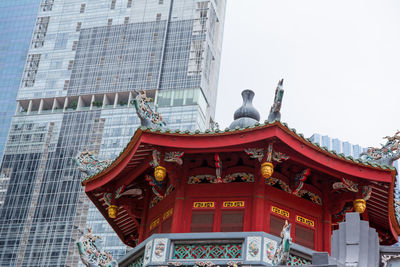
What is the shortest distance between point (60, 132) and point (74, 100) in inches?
289

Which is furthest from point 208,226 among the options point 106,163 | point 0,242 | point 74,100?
point 74,100

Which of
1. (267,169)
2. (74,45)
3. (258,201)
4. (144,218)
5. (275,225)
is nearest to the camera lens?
(267,169)

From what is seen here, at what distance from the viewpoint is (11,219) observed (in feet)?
355

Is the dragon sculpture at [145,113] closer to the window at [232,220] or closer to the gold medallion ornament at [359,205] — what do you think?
the window at [232,220]

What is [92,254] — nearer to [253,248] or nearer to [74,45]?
[253,248]

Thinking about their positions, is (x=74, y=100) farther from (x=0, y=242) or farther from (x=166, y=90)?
(x=0, y=242)

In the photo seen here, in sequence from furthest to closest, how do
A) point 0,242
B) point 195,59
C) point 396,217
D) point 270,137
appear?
point 195,59, point 0,242, point 396,217, point 270,137

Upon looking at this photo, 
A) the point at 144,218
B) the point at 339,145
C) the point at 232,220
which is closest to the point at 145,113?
the point at 144,218

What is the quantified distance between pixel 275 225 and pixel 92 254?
4.68 m

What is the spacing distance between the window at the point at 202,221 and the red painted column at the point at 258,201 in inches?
47.0

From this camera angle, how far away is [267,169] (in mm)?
15664

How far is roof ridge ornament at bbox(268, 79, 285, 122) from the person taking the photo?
15234mm

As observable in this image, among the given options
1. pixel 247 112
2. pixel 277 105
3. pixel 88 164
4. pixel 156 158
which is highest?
pixel 247 112

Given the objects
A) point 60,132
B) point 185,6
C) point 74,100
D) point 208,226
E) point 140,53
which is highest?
point 185,6
